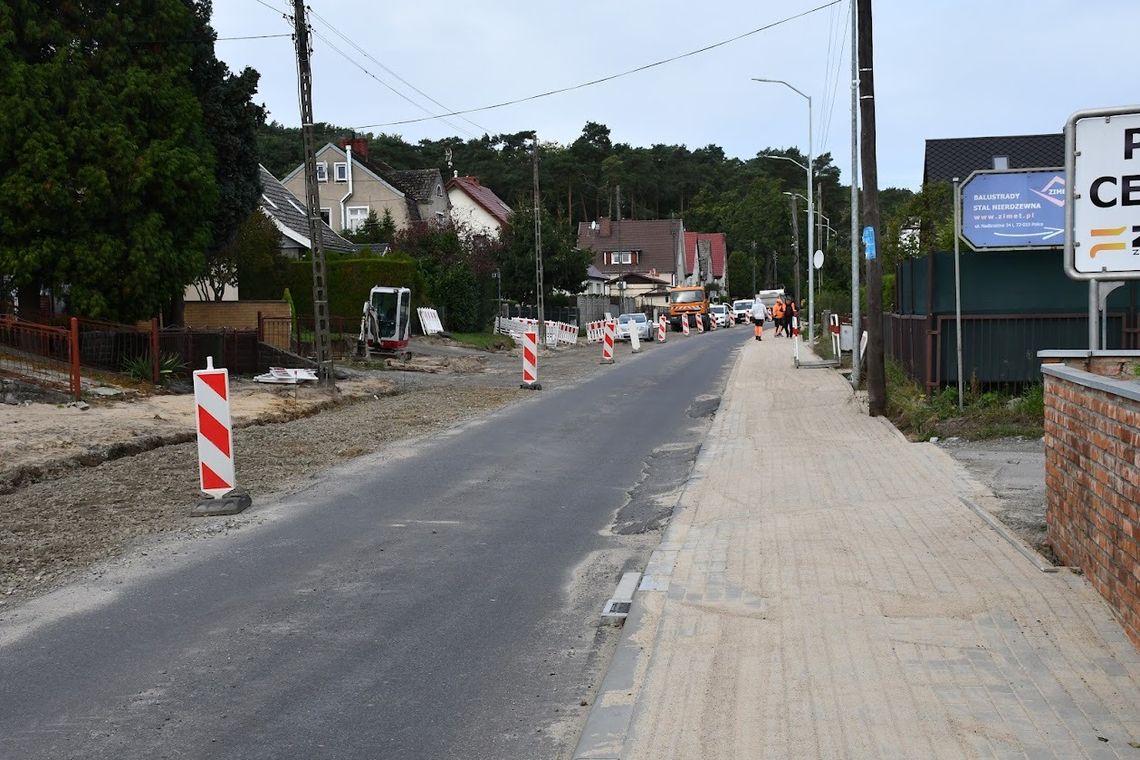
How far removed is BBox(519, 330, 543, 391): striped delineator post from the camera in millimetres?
24875

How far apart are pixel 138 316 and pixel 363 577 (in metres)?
18.2

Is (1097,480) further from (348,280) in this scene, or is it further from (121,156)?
(348,280)

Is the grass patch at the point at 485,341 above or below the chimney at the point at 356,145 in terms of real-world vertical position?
below

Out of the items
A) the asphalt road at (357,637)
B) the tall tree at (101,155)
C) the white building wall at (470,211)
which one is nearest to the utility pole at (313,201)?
the tall tree at (101,155)

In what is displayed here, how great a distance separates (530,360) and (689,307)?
50.6 metres

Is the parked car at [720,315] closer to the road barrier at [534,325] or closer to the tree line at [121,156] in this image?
the road barrier at [534,325]

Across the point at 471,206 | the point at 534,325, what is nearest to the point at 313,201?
the point at 534,325

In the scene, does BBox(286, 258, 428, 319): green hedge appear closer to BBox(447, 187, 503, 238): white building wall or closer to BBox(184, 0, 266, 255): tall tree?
BBox(184, 0, 266, 255): tall tree

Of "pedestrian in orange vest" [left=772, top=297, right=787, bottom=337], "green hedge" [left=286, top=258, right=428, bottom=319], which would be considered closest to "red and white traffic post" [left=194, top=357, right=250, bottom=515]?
"green hedge" [left=286, top=258, right=428, bottom=319]

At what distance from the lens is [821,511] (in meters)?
9.96

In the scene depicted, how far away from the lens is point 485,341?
4475 cm

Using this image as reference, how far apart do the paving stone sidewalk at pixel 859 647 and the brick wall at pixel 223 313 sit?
1031 inches

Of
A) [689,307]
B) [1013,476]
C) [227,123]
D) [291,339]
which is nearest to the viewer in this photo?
[1013,476]

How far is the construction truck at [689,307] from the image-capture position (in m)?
74.9
